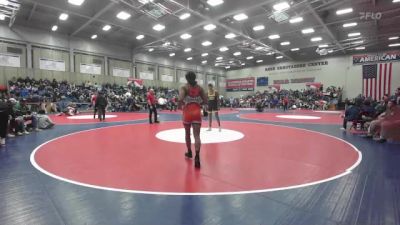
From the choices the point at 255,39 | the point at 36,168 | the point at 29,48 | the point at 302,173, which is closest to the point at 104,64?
the point at 29,48

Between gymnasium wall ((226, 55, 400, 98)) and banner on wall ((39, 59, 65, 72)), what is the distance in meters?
26.0

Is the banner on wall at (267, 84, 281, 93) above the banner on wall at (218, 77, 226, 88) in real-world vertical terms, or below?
below

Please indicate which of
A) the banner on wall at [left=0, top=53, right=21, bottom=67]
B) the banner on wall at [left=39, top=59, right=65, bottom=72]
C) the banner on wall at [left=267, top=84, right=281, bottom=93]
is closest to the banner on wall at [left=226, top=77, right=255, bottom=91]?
the banner on wall at [left=267, top=84, right=281, bottom=93]

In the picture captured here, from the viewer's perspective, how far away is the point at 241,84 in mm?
38000

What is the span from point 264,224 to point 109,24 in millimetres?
19410

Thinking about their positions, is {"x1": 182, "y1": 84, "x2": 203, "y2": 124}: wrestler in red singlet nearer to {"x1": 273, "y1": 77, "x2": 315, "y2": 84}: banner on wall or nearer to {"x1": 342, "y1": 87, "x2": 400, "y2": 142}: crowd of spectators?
{"x1": 342, "y1": 87, "x2": 400, "y2": 142}: crowd of spectators

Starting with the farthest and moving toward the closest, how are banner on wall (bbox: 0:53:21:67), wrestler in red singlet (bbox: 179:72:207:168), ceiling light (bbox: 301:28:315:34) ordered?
ceiling light (bbox: 301:28:315:34)
banner on wall (bbox: 0:53:21:67)
wrestler in red singlet (bbox: 179:72:207:168)

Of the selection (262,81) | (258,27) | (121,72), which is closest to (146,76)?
(121,72)

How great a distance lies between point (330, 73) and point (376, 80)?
9.18 meters

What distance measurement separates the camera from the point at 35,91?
17922mm

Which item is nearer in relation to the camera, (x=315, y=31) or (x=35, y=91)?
(x=35, y=91)

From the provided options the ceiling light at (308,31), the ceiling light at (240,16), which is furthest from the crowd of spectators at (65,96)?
the ceiling light at (308,31)

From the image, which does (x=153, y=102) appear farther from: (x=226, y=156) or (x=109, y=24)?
(x=109, y=24)

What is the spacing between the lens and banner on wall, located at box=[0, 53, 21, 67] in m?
17.8
